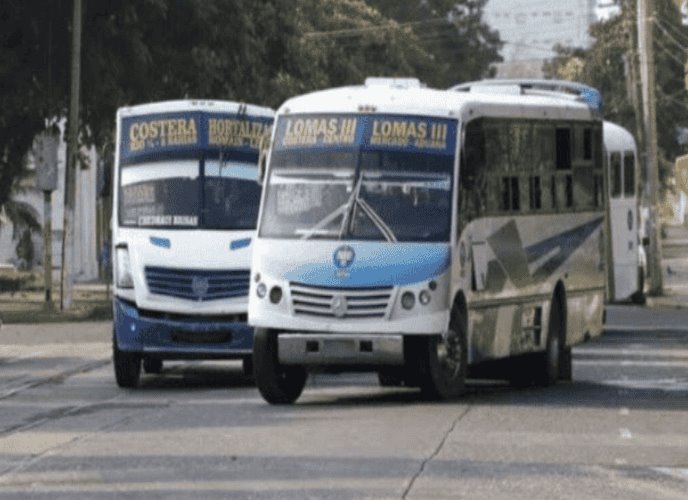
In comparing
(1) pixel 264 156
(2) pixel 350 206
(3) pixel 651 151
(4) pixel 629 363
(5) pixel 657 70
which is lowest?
(4) pixel 629 363

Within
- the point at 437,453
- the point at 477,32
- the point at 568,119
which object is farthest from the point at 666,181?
the point at 437,453

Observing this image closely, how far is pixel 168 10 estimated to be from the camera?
167 ft

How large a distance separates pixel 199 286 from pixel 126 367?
1298mm

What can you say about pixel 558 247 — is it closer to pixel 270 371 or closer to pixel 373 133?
pixel 373 133

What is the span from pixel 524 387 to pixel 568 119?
10.1 ft

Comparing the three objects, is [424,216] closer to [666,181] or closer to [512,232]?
[512,232]

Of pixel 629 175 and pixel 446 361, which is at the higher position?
pixel 629 175

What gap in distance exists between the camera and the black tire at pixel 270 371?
2408cm

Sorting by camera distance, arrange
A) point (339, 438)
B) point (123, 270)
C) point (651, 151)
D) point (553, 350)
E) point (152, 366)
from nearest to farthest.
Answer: point (339, 438) → point (123, 270) → point (553, 350) → point (152, 366) → point (651, 151)

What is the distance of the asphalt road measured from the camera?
16641 mm

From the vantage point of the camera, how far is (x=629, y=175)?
44688mm

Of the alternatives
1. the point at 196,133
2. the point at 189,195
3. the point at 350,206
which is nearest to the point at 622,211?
the point at 196,133

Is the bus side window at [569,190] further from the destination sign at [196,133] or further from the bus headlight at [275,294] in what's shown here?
the bus headlight at [275,294]

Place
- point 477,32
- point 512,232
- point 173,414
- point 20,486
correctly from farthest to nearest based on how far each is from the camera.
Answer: point 477,32 → point 512,232 → point 173,414 → point 20,486
